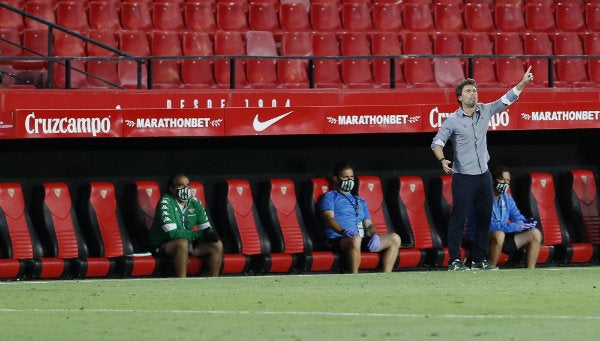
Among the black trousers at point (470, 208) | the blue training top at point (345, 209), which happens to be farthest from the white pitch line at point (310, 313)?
the blue training top at point (345, 209)

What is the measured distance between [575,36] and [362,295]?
10948mm

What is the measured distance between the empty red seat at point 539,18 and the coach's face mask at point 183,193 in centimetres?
800

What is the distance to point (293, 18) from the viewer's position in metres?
19.5

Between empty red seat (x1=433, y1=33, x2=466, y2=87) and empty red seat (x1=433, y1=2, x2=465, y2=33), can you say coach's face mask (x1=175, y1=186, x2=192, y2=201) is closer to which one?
empty red seat (x1=433, y1=33, x2=466, y2=87)

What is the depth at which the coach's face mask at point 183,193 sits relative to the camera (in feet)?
48.7

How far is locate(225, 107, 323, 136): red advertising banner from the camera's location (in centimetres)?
1523

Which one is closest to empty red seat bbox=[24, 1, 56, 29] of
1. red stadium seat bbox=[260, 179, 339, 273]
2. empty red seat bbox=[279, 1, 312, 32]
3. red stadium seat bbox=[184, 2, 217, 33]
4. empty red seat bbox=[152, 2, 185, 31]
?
empty red seat bbox=[152, 2, 185, 31]

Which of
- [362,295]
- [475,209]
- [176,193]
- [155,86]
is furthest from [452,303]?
[155,86]

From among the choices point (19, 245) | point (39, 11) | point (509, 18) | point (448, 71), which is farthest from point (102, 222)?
point (509, 18)

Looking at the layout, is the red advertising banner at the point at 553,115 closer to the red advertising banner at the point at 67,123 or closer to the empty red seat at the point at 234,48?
the empty red seat at the point at 234,48

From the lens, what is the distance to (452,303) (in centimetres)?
1013

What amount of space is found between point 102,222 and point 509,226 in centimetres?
441

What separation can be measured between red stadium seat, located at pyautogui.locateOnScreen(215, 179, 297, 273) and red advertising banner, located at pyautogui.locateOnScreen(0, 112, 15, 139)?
2.77 meters

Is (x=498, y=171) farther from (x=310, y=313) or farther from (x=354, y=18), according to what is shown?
(x=310, y=313)
